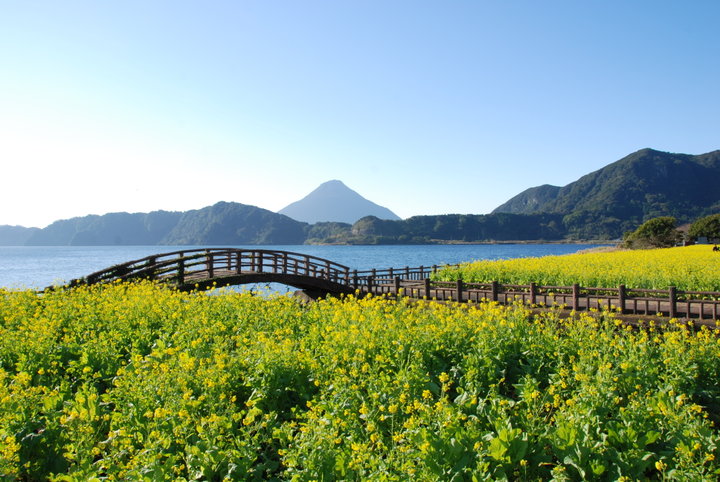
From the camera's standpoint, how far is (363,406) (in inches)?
183

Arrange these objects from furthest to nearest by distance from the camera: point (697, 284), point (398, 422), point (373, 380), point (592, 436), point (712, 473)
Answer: point (697, 284), point (373, 380), point (398, 422), point (592, 436), point (712, 473)

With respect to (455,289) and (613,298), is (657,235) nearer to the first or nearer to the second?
(455,289)

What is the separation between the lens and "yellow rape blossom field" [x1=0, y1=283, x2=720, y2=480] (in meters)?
4.12

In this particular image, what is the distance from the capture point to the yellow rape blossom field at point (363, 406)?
4.12m

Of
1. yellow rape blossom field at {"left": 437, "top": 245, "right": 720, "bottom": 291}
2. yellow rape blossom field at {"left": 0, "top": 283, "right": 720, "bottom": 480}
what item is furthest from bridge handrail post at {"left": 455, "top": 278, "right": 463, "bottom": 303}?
yellow rape blossom field at {"left": 0, "top": 283, "right": 720, "bottom": 480}

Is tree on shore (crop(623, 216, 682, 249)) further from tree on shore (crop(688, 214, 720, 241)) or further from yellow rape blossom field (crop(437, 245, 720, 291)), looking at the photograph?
yellow rape blossom field (crop(437, 245, 720, 291))

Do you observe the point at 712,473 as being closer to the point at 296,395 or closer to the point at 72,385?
the point at 296,395

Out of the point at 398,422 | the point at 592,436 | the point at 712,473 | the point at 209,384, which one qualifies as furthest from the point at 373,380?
the point at 712,473

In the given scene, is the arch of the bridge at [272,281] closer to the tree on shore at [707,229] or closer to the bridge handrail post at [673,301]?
the bridge handrail post at [673,301]

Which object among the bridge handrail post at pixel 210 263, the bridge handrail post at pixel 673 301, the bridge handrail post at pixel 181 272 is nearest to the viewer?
the bridge handrail post at pixel 673 301

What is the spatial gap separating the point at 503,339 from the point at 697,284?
15.3 meters

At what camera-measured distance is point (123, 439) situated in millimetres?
4641

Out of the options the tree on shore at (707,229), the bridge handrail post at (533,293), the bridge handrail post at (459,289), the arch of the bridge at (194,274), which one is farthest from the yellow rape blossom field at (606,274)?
the tree on shore at (707,229)

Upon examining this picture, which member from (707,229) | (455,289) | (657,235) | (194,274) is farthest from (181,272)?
(707,229)
